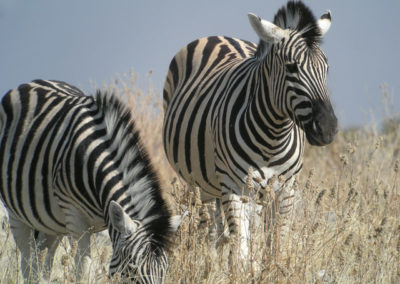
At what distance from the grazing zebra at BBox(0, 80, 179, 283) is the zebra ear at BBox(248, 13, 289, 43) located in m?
1.18

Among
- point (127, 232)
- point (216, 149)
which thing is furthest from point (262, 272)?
point (216, 149)

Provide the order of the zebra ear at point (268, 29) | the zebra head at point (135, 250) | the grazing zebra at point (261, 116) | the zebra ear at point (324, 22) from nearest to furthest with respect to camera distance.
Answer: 1. the zebra head at point (135, 250)
2. the grazing zebra at point (261, 116)
3. the zebra ear at point (268, 29)
4. the zebra ear at point (324, 22)

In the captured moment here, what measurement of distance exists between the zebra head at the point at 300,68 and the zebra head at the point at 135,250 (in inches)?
48.4

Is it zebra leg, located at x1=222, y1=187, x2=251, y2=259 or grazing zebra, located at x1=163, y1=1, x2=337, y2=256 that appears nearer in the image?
grazing zebra, located at x1=163, y1=1, x2=337, y2=256

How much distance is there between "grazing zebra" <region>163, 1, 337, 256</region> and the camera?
4.32 metres

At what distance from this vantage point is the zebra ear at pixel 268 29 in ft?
14.9

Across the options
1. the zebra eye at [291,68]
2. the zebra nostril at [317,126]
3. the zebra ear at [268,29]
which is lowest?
the zebra nostril at [317,126]

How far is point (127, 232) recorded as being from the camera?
364 centimetres

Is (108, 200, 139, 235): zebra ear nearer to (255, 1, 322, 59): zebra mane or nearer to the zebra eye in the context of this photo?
the zebra eye

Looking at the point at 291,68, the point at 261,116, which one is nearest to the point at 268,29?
the point at 291,68

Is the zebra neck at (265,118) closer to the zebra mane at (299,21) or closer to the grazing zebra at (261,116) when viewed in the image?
the grazing zebra at (261,116)

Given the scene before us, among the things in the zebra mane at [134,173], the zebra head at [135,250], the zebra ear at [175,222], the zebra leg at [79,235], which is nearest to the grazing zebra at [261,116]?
the zebra ear at [175,222]

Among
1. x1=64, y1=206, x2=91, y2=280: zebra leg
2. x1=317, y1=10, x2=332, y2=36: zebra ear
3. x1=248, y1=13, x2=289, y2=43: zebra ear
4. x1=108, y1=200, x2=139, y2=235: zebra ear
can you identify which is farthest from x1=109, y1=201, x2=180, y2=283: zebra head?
x1=317, y1=10, x2=332, y2=36: zebra ear

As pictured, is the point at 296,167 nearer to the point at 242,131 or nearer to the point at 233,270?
the point at 242,131
